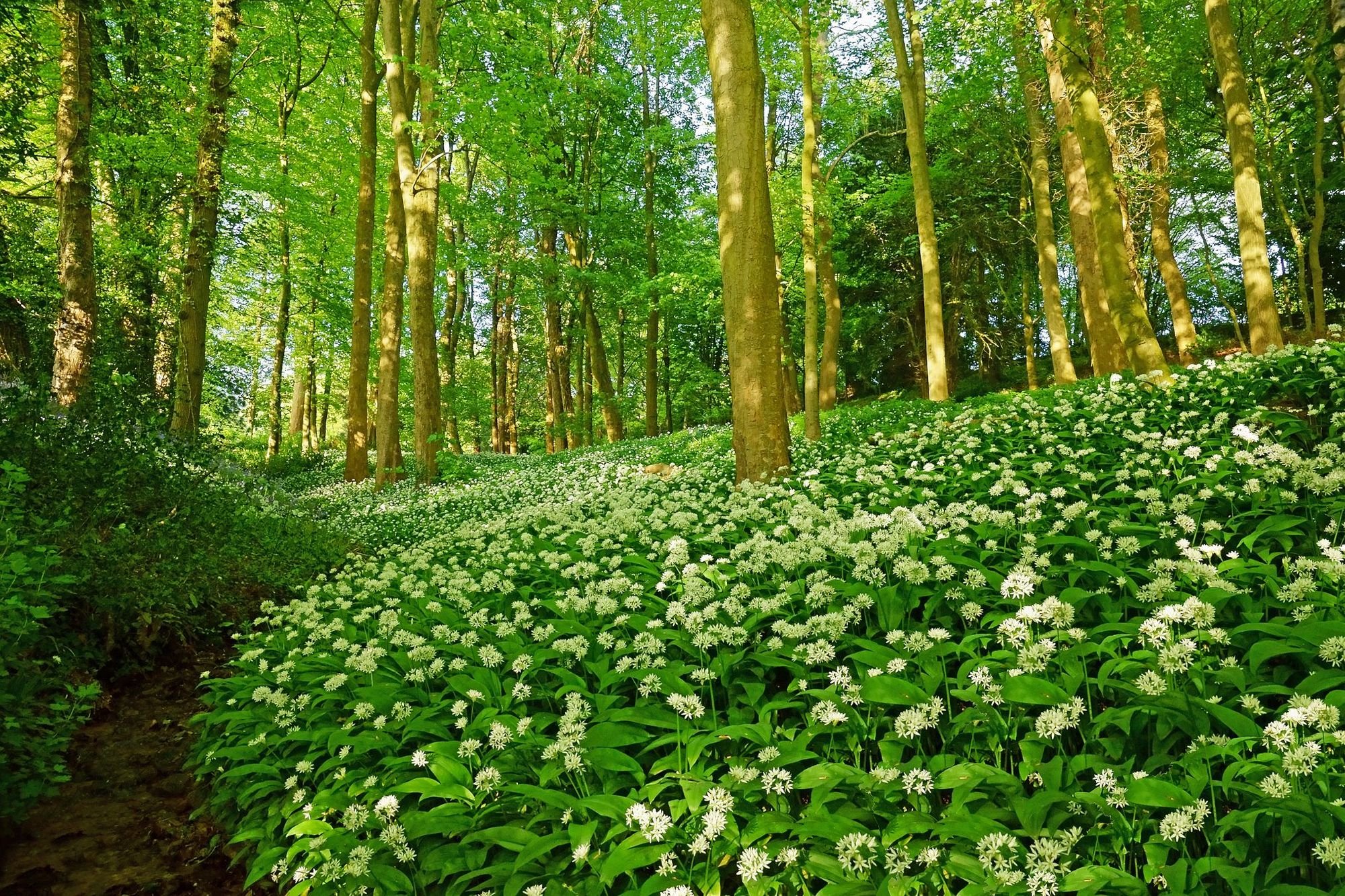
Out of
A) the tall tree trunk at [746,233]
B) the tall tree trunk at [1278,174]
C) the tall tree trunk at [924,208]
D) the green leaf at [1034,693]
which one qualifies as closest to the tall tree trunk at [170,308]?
the tall tree trunk at [746,233]

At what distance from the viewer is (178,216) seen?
12.1m

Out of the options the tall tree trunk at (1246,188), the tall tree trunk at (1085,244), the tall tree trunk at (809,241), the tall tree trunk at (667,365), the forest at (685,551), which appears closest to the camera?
the forest at (685,551)

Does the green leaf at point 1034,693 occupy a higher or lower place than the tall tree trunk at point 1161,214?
lower

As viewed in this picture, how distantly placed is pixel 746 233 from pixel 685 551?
153 inches

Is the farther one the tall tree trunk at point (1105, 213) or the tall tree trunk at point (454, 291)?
the tall tree trunk at point (454, 291)

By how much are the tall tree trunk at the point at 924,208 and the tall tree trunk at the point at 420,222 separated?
10058 mm

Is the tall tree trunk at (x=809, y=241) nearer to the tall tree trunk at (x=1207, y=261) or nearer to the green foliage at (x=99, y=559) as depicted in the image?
the green foliage at (x=99, y=559)

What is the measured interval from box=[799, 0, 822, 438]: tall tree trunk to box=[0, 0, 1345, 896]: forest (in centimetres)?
13

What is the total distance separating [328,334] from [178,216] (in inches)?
527

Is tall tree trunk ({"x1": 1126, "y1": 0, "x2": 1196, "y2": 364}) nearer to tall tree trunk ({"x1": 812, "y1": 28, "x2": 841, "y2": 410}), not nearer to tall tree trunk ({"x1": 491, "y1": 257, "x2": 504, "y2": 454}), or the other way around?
tall tree trunk ({"x1": 812, "y1": 28, "x2": 841, "y2": 410})

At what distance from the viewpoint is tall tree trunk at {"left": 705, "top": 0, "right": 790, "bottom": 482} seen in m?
6.88

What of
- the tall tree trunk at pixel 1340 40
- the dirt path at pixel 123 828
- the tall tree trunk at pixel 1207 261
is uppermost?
the tall tree trunk at pixel 1207 261

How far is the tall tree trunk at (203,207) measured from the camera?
11.5 metres

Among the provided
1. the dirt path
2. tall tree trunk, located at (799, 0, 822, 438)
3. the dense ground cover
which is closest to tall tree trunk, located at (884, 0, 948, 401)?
tall tree trunk, located at (799, 0, 822, 438)
